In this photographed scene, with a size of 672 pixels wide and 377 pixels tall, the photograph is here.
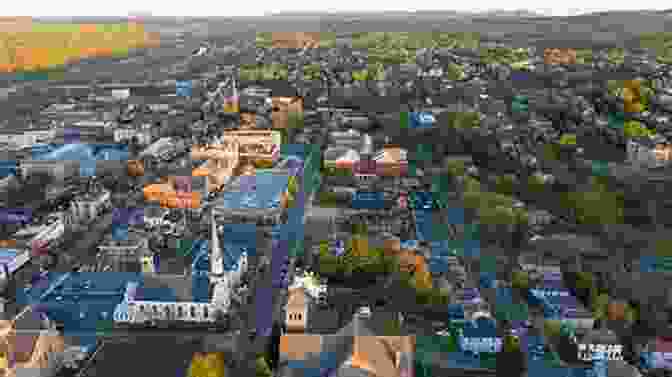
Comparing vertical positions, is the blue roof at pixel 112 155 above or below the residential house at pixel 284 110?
below

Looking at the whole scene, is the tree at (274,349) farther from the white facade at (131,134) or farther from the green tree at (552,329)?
the white facade at (131,134)

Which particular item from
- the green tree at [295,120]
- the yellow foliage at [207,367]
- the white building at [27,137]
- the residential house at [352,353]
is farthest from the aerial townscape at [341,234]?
the green tree at [295,120]

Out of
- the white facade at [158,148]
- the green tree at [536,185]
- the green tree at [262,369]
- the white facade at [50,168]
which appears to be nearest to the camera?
the green tree at [262,369]

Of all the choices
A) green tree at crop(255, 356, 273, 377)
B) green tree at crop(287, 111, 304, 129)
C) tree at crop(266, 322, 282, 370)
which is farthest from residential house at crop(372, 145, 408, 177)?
green tree at crop(255, 356, 273, 377)

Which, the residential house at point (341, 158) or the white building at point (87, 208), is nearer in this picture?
the white building at point (87, 208)

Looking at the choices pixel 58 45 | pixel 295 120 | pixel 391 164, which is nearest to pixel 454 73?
pixel 295 120

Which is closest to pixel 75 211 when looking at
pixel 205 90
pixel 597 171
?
pixel 597 171

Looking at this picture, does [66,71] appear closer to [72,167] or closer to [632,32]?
[72,167]
